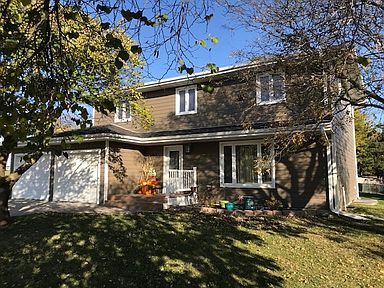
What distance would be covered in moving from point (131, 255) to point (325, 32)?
528 cm

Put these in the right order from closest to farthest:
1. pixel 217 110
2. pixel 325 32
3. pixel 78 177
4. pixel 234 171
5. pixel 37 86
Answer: pixel 37 86 < pixel 325 32 < pixel 234 171 < pixel 78 177 < pixel 217 110

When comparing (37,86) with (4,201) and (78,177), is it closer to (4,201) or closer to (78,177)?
(4,201)

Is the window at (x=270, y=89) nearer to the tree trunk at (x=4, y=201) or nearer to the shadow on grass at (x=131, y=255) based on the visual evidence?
the shadow on grass at (x=131, y=255)

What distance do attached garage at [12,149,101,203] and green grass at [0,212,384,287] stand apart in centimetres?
426

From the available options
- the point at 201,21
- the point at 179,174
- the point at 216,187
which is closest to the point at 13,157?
the point at 179,174

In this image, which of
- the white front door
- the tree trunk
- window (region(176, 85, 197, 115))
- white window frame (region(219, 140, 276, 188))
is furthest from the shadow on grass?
window (region(176, 85, 197, 115))

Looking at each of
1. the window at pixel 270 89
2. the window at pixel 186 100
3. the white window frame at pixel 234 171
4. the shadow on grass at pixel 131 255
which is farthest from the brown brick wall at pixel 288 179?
the shadow on grass at pixel 131 255

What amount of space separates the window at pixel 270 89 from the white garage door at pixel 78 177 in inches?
287

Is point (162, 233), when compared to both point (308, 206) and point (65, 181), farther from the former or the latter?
point (65, 181)

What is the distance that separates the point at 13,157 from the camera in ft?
58.4

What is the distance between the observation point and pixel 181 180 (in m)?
13.4

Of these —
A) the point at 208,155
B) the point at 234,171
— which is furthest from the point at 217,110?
the point at 234,171

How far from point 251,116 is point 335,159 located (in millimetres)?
3775

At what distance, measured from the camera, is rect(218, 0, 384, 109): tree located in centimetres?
487
